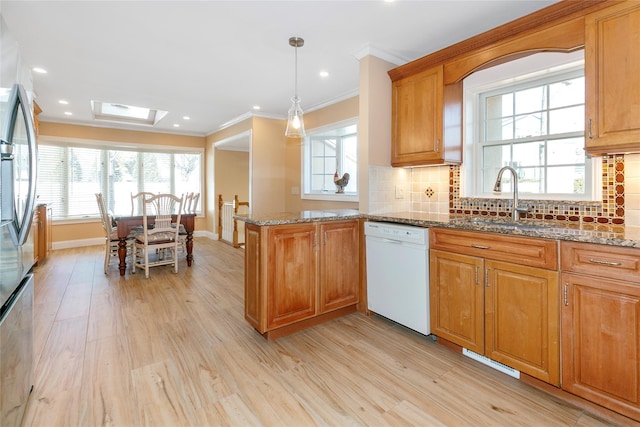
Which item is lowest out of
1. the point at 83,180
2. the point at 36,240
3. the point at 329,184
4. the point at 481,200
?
the point at 36,240

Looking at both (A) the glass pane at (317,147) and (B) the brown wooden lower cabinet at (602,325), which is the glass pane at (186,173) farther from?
(B) the brown wooden lower cabinet at (602,325)

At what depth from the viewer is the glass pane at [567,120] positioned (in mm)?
2334

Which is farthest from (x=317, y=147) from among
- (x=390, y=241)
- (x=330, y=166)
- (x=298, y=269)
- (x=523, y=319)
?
(x=523, y=319)

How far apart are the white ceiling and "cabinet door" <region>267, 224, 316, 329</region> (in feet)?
5.45

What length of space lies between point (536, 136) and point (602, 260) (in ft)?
4.60

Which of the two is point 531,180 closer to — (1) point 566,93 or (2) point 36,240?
(1) point 566,93

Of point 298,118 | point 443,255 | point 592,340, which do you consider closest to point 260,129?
point 298,118

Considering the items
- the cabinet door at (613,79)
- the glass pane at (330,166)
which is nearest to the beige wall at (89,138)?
the glass pane at (330,166)

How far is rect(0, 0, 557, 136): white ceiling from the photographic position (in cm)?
228

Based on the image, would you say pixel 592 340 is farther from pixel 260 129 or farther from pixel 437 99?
pixel 260 129

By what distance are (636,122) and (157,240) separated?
4810mm

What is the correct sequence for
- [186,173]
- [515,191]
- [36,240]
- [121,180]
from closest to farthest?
[515,191], [36,240], [121,180], [186,173]

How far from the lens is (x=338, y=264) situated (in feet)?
8.96

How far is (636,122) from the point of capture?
173cm
